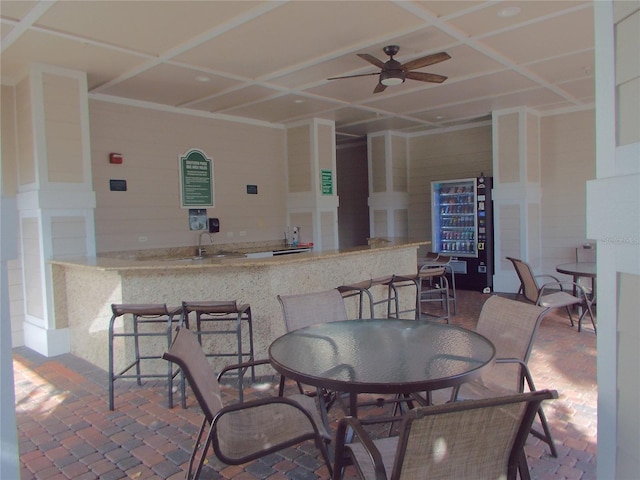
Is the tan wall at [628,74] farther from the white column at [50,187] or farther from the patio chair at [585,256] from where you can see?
the patio chair at [585,256]

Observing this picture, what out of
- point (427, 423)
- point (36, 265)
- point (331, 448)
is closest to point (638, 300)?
point (427, 423)

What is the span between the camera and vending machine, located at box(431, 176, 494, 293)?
7871 mm

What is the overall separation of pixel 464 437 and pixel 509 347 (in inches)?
51.7

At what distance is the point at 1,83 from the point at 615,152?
581 centimetres

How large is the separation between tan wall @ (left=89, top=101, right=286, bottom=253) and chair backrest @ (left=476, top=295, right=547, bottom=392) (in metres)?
4.78

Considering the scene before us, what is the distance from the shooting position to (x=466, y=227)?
27.2 feet

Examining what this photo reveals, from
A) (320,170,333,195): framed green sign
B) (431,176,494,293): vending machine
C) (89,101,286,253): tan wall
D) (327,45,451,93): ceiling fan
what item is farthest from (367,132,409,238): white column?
(327,45,451,93): ceiling fan

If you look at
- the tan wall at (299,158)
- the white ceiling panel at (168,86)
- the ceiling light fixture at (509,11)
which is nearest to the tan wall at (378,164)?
the tan wall at (299,158)

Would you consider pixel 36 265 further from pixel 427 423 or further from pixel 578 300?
pixel 578 300

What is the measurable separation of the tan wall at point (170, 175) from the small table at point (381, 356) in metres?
4.17

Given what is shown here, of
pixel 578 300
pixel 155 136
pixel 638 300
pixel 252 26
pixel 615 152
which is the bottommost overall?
pixel 578 300

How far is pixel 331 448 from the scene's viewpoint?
2.78m

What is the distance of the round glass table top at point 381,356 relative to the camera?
1979 mm

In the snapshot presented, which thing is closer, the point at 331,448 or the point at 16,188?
the point at 331,448
